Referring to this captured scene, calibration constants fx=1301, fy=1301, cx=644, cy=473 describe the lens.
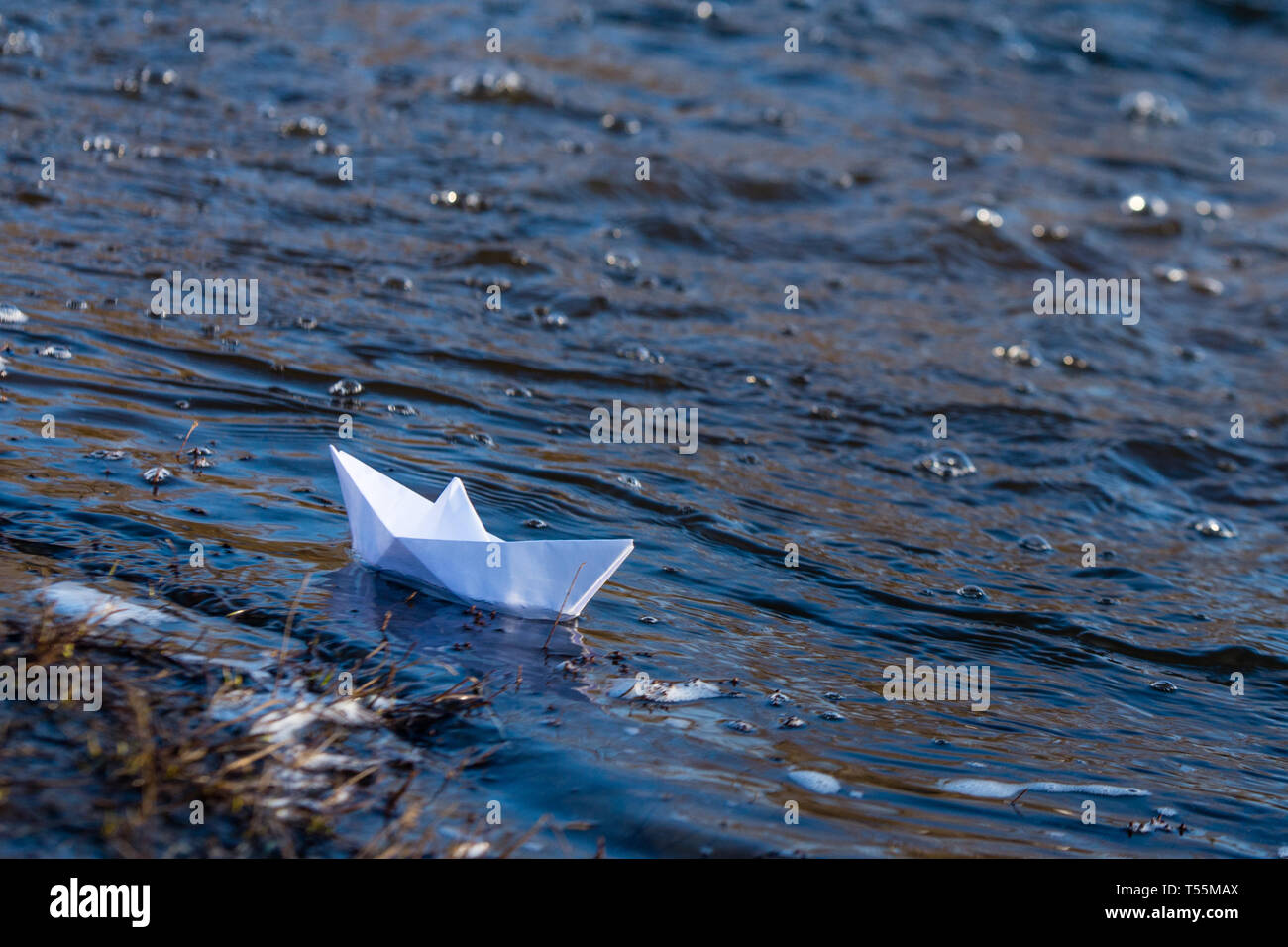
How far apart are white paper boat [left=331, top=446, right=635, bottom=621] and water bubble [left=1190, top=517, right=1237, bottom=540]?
3152mm

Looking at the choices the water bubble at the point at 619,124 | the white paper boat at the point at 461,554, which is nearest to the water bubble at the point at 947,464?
the white paper boat at the point at 461,554

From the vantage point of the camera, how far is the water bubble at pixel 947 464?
526cm

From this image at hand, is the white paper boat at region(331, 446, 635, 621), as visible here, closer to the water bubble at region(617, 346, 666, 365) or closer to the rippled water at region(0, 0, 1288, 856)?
the rippled water at region(0, 0, 1288, 856)

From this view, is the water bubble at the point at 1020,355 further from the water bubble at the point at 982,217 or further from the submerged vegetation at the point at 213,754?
the submerged vegetation at the point at 213,754

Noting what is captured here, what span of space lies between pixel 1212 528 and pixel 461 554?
3.50 m

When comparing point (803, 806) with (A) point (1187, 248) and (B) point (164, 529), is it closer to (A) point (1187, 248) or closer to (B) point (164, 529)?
(B) point (164, 529)

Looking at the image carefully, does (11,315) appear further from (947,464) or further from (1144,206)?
(1144,206)

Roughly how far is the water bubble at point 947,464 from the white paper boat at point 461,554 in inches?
98.0

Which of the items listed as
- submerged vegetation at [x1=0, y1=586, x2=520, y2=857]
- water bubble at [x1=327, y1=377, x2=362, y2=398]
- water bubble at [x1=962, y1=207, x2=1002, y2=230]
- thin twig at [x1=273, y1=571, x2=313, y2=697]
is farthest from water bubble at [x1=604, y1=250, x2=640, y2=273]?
submerged vegetation at [x1=0, y1=586, x2=520, y2=857]

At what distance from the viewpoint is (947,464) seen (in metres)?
5.32

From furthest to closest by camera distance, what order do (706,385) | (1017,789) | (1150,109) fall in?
1. (1150,109)
2. (706,385)
3. (1017,789)

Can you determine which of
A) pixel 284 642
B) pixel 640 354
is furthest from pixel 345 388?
pixel 284 642

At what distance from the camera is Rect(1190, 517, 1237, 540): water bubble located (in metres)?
5.24
